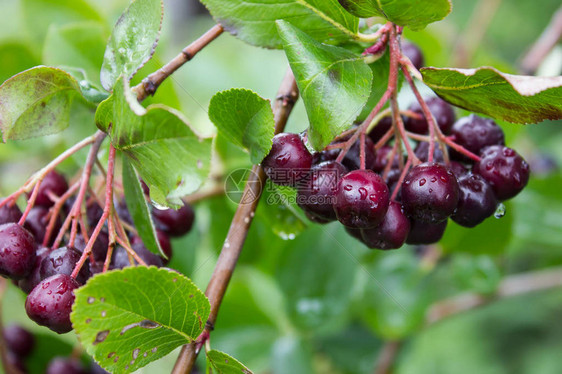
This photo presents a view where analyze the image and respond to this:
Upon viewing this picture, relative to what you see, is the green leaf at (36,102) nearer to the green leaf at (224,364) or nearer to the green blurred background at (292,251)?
the green blurred background at (292,251)

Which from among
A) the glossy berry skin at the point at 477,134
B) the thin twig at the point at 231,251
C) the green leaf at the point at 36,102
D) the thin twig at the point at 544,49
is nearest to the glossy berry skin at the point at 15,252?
the green leaf at the point at 36,102

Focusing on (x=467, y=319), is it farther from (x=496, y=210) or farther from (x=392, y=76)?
(x=392, y=76)

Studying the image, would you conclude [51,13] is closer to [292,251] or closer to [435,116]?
[292,251]

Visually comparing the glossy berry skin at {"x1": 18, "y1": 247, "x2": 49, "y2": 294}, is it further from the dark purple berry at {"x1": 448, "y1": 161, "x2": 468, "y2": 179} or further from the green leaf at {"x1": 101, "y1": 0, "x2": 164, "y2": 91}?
the dark purple berry at {"x1": 448, "y1": 161, "x2": 468, "y2": 179}

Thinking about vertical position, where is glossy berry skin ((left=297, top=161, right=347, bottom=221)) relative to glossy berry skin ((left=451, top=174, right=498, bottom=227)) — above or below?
above

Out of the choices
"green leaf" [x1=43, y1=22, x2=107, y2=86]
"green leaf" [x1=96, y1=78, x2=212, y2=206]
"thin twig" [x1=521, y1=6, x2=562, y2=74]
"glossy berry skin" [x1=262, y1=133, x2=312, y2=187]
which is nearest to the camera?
"green leaf" [x1=96, y1=78, x2=212, y2=206]

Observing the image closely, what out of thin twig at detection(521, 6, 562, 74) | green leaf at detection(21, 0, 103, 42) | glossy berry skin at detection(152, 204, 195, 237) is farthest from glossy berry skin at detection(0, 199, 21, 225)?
thin twig at detection(521, 6, 562, 74)
